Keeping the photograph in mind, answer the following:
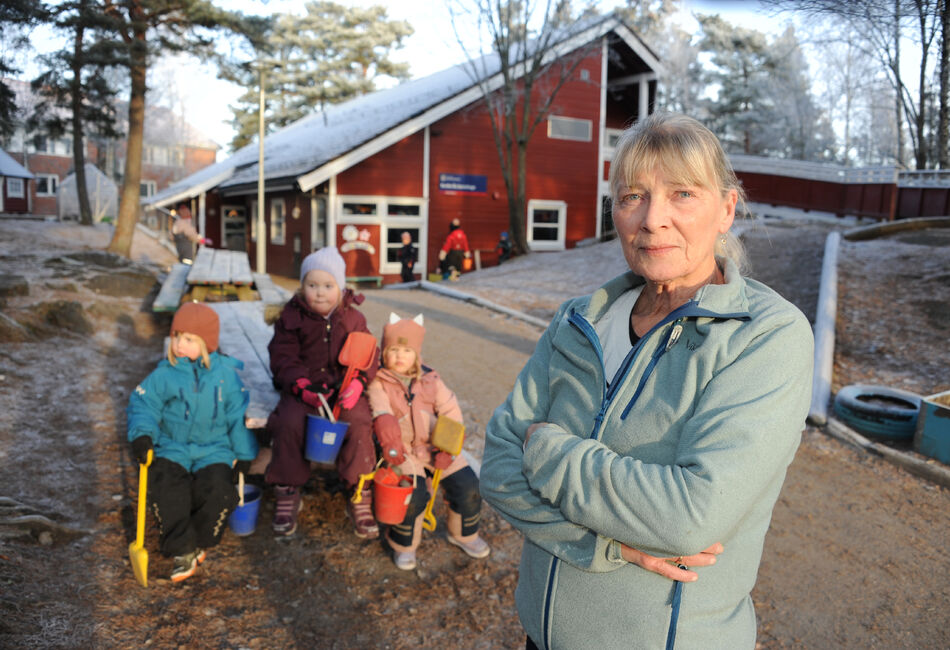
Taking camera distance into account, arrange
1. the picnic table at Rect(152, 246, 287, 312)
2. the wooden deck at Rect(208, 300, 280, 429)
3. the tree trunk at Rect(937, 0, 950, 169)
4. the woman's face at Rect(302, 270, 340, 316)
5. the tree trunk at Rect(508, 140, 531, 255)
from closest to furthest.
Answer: the wooden deck at Rect(208, 300, 280, 429) < the woman's face at Rect(302, 270, 340, 316) < the picnic table at Rect(152, 246, 287, 312) < the tree trunk at Rect(937, 0, 950, 169) < the tree trunk at Rect(508, 140, 531, 255)

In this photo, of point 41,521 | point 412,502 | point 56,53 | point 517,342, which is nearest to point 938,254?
point 517,342

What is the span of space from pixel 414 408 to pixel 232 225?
26.7 meters

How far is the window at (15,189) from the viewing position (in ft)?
148

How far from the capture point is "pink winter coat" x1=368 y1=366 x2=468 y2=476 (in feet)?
13.7

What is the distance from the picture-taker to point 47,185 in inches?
2013

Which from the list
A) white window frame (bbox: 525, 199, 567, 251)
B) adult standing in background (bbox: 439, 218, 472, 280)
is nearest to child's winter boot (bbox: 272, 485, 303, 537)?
adult standing in background (bbox: 439, 218, 472, 280)

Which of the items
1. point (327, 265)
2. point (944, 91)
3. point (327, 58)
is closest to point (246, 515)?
point (327, 265)

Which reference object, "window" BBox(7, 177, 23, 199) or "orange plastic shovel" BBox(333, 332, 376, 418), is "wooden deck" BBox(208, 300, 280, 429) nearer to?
"orange plastic shovel" BBox(333, 332, 376, 418)

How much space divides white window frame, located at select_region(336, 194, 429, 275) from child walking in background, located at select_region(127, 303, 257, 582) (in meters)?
15.7

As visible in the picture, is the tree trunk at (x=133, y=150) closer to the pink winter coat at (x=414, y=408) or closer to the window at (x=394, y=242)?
the window at (x=394, y=242)

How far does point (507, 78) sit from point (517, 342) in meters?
12.9

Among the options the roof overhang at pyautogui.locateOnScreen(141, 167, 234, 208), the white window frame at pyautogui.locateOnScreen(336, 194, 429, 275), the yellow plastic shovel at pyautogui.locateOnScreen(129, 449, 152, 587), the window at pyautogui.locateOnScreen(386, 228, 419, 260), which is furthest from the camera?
the roof overhang at pyautogui.locateOnScreen(141, 167, 234, 208)

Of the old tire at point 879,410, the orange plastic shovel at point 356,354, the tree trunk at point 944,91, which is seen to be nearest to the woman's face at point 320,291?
the orange plastic shovel at point 356,354

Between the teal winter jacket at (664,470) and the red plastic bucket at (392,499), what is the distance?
216 centimetres
